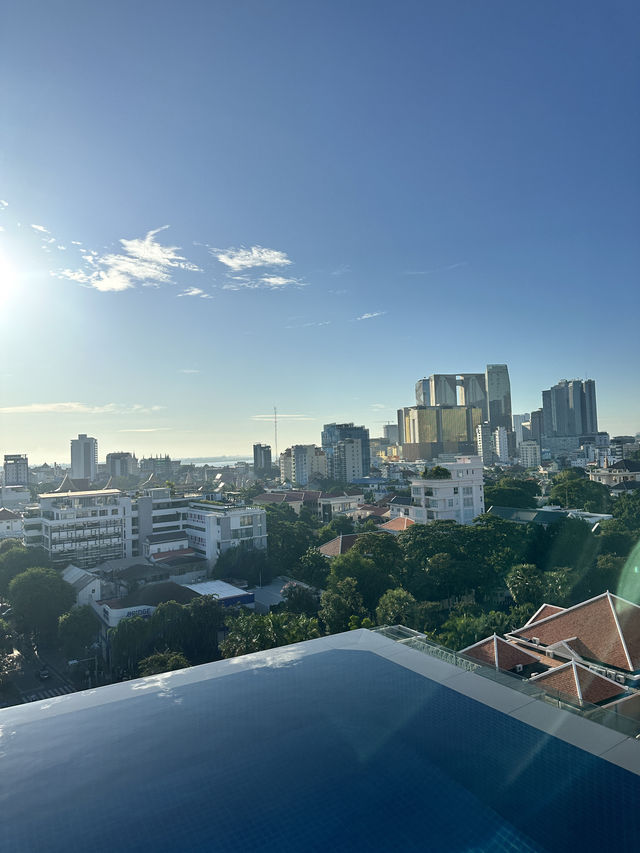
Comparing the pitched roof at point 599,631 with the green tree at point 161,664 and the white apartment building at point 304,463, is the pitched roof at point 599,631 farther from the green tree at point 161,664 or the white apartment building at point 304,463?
the white apartment building at point 304,463

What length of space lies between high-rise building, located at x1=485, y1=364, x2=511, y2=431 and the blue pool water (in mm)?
112973

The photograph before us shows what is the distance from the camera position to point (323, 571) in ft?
67.6

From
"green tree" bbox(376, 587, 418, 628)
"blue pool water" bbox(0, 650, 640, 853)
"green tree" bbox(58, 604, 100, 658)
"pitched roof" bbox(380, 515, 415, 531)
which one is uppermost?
"blue pool water" bbox(0, 650, 640, 853)

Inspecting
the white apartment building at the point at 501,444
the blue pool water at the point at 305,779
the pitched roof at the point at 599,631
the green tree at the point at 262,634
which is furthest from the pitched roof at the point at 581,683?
the white apartment building at the point at 501,444

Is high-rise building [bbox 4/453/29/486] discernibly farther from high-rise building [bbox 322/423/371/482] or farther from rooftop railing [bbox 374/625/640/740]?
rooftop railing [bbox 374/625/640/740]

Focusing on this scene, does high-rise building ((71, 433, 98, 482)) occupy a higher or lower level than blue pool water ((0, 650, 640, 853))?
higher

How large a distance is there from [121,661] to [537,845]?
45.3 feet

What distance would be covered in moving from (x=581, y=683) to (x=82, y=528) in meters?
21.9

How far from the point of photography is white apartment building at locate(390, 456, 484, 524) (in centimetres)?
2820

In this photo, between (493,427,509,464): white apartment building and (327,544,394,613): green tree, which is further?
(493,427,509,464): white apartment building

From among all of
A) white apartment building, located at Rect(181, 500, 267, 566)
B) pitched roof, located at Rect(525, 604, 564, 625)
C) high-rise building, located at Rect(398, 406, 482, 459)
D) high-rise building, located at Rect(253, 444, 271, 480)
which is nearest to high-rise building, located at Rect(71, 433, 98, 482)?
high-rise building, located at Rect(253, 444, 271, 480)

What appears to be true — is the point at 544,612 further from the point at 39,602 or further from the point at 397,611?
the point at 39,602

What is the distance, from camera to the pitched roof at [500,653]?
37.4ft

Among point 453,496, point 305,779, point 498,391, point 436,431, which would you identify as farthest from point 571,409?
point 305,779
